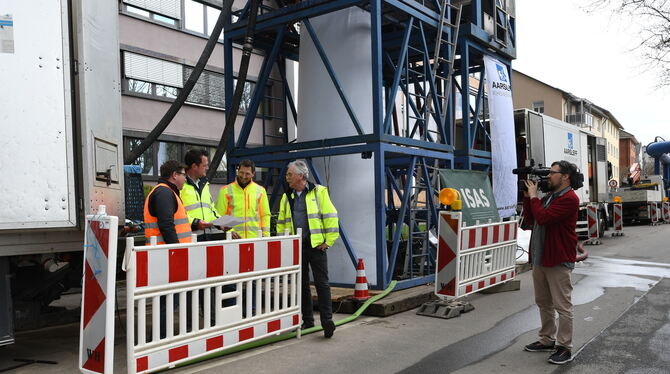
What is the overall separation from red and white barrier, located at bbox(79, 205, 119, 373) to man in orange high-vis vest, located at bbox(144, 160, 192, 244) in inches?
48.6

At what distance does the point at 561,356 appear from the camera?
15.5 feet

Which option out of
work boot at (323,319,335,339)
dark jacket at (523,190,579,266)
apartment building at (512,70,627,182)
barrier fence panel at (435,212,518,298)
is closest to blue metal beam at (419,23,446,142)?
barrier fence panel at (435,212,518,298)

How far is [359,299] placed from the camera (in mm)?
6816

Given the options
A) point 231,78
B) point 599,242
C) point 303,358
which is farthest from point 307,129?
point 599,242

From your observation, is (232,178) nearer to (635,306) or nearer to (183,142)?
(635,306)

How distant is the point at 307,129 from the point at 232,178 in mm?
1706

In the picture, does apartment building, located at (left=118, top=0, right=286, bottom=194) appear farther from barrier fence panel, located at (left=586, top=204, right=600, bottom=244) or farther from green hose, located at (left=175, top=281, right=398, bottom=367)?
barrier fence panel, located at (left=586, top=204, right=600, bottom=244)

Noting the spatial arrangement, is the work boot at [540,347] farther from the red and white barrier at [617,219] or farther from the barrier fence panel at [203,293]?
the red and white barrier at [617,219]

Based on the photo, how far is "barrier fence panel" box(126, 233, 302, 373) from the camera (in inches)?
152

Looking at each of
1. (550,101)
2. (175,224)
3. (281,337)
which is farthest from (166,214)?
(550,101)

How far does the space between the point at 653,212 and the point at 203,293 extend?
29362mm

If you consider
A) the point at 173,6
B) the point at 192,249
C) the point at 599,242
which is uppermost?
the point at 173,6

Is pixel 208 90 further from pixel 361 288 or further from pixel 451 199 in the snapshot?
pixel 451 199

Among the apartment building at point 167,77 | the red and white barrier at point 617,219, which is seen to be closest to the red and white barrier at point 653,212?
the red and white barrier at point 617,219
